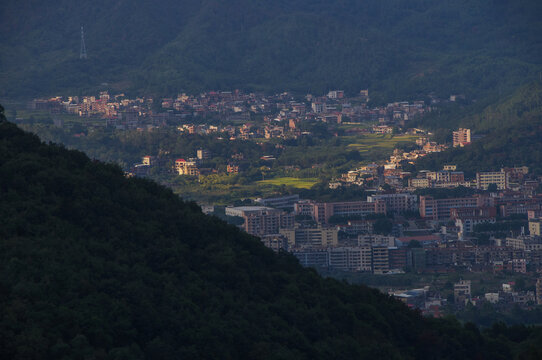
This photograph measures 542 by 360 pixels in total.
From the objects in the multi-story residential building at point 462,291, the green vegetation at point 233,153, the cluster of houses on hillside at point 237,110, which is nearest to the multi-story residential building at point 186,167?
the green vegetation at point 233,153

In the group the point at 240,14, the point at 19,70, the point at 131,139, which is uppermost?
the point at 240,14

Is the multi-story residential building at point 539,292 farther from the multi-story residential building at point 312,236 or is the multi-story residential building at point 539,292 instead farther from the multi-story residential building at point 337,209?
the multi-story residential building at point 337,209

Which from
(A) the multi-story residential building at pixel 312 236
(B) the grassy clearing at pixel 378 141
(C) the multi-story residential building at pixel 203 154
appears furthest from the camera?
(B) the grassy clearing at pixel 378 141

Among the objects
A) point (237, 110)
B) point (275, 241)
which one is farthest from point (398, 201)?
point (237, 110)

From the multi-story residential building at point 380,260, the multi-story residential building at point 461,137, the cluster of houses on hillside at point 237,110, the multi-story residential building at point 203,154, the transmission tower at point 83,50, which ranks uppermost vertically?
the transmission tower at point 83,50

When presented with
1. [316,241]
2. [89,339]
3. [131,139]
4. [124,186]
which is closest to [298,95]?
[131,139]

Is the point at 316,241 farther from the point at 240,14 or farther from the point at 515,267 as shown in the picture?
the point at 240,14

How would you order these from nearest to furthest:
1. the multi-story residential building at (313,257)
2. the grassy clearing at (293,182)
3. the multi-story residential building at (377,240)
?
the multi-story residential building at (313,257), the multi-story residential building at (377,240), the grassy clearing at (293,182)

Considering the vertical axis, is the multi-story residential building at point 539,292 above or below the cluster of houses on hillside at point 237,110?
below
